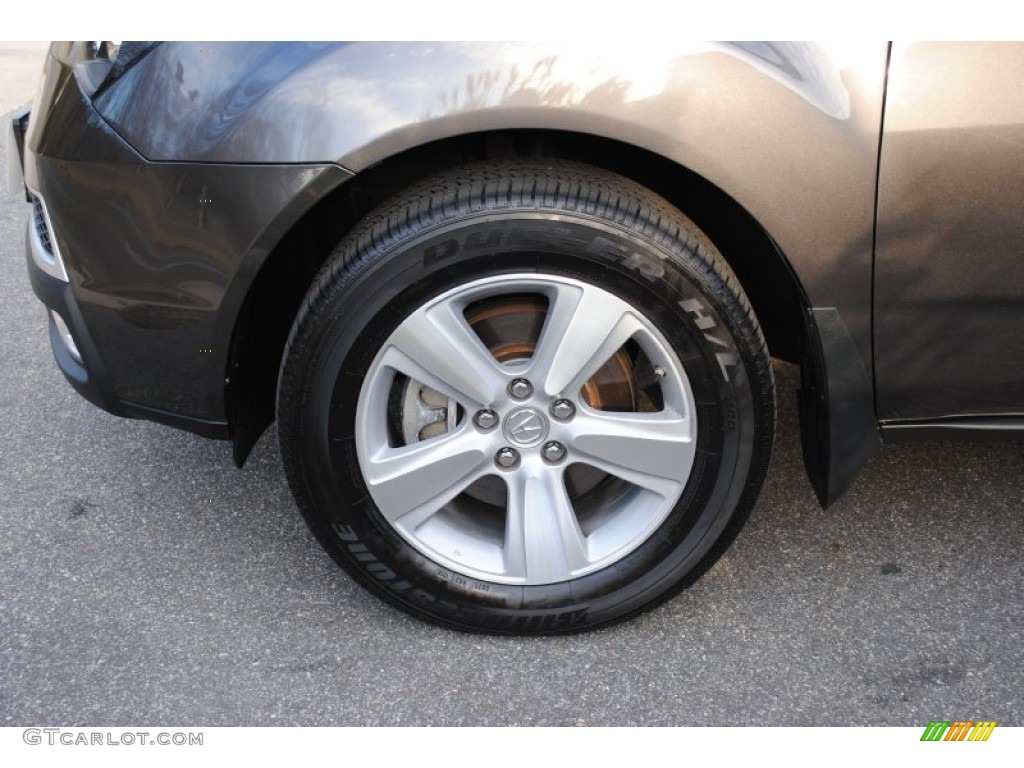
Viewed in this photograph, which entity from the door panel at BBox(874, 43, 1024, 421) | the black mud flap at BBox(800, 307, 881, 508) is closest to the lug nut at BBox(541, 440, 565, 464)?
the black mud flap at BBox(800, 307, 881, 508)

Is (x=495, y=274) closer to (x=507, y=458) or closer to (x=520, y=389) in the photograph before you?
(x=520, y=389)

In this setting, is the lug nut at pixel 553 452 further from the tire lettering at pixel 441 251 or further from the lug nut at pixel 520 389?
the tire lettering at pixel 441 251

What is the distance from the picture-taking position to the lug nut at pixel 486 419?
213 cm

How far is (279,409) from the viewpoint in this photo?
2.10 m

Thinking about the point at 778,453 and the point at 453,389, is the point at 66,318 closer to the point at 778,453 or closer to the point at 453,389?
the point at 453,389

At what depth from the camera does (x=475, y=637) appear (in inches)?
90.3

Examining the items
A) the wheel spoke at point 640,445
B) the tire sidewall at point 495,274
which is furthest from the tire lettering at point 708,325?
the wheel spoke at point 640,445

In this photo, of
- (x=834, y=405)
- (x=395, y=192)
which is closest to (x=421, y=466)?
(x=395, y=192)

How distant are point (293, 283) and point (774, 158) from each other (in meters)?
1.00

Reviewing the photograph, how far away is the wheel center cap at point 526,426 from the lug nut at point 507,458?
0.08 feet

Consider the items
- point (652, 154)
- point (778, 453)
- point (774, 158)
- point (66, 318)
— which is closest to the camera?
point (774, 158)

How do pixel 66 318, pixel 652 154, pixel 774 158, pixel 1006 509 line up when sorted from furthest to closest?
pixel 1006 509, pixel 66 318, pixel 652 154, pixel 774 158

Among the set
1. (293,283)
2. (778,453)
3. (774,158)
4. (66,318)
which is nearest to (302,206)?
(293,283)

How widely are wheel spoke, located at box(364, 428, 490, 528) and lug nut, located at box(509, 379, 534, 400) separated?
0.41ft
